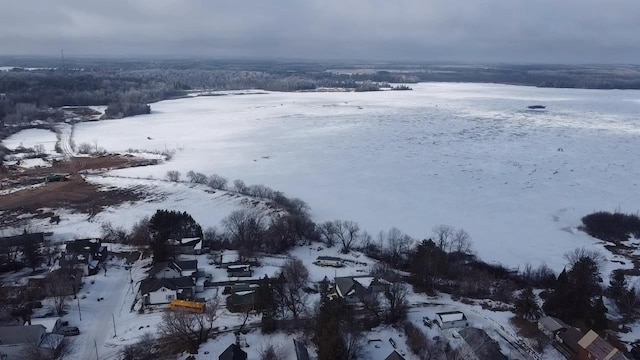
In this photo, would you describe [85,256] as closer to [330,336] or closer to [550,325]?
[330,336]

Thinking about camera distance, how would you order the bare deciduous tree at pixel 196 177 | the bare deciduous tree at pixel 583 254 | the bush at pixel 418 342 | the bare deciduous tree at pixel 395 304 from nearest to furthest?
1. the bush at pixel 418 342
2. the bare deciduous tree at pixel 395 304
3. the bare deciduous tree at pixel 583 254
4. the bare deciduous tree at pixel 196 177

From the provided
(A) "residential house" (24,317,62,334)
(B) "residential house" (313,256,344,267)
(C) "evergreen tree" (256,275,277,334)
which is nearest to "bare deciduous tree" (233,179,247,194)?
(B) "residential house" (313,256,344,267)

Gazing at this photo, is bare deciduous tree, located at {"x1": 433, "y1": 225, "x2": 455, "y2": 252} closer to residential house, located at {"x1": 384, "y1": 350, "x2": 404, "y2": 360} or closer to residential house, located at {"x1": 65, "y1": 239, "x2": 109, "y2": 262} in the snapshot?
residential house, located at {"x1": 384, "y1": 350, "x2": 404, "y2": 360}

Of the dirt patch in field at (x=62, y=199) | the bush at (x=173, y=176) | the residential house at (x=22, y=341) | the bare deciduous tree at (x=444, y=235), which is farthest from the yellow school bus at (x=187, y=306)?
the bush at (x=173, y=176)

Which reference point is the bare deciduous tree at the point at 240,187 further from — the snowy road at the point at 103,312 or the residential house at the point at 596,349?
the residential house at the point at 596,349

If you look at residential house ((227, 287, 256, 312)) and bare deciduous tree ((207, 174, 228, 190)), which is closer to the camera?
residential house ((227, 287, 256, 312))

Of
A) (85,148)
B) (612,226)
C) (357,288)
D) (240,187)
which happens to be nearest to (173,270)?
(357,288)
